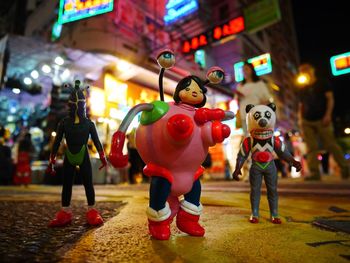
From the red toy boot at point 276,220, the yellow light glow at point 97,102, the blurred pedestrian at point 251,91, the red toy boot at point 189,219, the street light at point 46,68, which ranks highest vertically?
the street light at point 46,68

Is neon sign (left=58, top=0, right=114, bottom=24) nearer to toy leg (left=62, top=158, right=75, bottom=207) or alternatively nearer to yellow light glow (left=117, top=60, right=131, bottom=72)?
yellow light glow (left=117, top=60, right=131, bottom=72)

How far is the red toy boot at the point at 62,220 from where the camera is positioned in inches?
71.6

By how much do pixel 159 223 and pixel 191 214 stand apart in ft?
0.73

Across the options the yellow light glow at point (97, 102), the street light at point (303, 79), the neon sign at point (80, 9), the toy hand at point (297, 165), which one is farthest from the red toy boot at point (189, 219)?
the yellow light glow at point (97, 102)

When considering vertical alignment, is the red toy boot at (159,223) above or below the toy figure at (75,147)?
below

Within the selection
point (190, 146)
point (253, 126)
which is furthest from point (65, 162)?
point (253, 126)

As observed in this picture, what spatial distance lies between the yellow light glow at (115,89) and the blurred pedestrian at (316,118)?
6.80 meters

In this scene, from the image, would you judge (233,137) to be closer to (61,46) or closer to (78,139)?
(61,46)

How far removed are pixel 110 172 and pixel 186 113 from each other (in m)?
7.51

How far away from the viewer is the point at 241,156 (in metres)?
2.06

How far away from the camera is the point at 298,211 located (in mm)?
2344

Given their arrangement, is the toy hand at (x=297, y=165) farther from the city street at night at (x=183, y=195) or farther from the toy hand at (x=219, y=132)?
the toy hand at (x=219, y=132)

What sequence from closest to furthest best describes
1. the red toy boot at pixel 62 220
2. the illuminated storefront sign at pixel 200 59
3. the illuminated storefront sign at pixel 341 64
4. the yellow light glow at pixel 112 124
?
the red toy boot at pixel 62 220 < the yellow light glow at pixel 112 124 < the illuminated storefront sign at pixel 341 64 < the illuminated storefront sign at pixel 200 59

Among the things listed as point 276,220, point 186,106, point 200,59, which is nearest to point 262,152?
point 276,220
